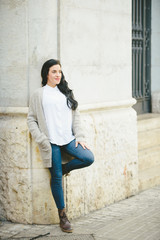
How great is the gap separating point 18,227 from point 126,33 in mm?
3136

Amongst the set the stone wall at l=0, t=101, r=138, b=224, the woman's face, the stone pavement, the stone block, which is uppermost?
the woman's face

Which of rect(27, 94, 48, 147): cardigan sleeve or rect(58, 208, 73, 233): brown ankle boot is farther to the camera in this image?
rect(58, 208, 73, 233): brown ankle boot

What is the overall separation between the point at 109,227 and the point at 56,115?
1466 mm

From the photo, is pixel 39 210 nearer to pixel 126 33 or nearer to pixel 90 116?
pixel 90 116

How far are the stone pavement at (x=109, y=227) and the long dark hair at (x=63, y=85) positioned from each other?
1.45 meters

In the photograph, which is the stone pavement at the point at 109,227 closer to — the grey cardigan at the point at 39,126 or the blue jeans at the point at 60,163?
the blue jeans at the point at 60,163

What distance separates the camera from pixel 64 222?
19.0 ft

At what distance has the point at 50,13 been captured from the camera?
6.02 metres

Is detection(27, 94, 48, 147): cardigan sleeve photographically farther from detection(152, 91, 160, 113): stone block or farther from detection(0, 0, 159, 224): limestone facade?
Answer: detection(152, 91, 160, 113): stone block

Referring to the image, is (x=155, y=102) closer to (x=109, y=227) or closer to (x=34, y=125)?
(x=109, y=227)

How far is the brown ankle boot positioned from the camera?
5758 mm

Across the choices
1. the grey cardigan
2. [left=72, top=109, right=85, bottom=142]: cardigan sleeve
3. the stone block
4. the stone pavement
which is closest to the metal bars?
the stone block

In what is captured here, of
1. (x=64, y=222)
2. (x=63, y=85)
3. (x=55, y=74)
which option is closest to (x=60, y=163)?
(x=64, y=222)

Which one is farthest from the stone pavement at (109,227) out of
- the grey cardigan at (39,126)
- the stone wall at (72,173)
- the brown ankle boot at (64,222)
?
the grey cardigan at (39,126)
